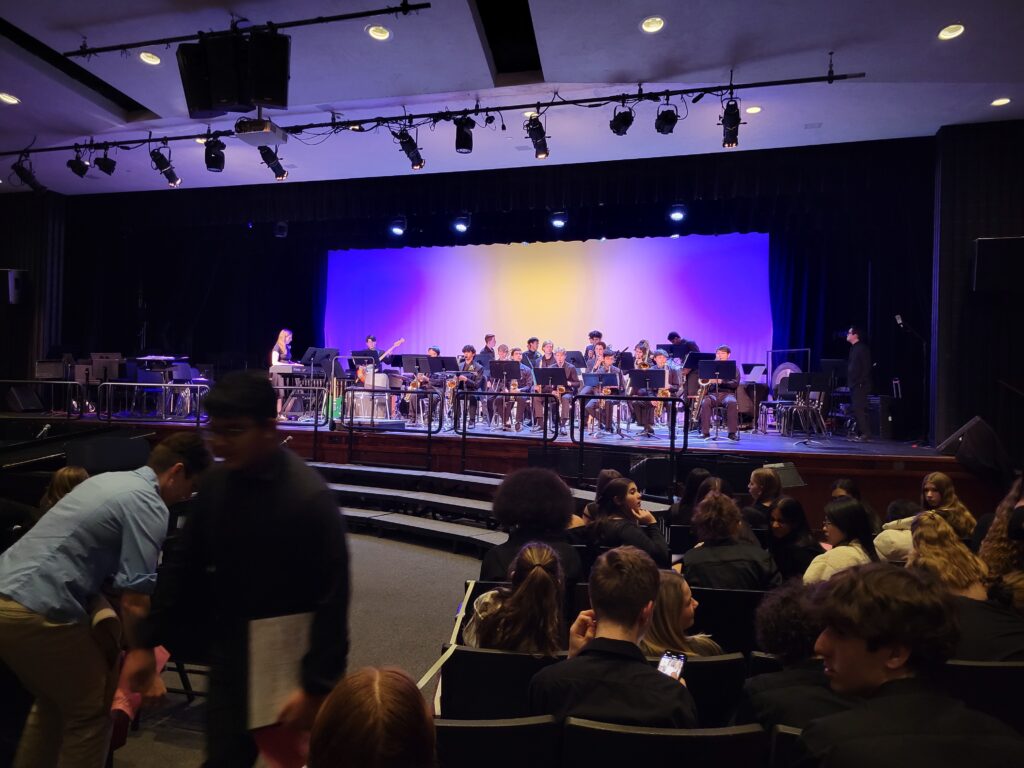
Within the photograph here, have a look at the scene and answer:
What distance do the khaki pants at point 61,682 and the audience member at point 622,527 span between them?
2.22 meters

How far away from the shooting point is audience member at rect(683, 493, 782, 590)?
10.8 ft

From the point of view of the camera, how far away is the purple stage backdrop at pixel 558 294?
42.2ft

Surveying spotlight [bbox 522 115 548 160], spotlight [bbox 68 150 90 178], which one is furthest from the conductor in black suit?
spotlight [bbox 68 150 90 178]

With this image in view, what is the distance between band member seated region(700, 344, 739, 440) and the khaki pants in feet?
26.6

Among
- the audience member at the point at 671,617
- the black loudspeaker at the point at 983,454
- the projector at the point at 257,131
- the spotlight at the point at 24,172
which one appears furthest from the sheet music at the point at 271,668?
the spotlight at the point at 24,172

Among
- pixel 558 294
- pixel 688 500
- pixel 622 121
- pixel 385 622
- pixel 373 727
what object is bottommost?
pixel 385 622

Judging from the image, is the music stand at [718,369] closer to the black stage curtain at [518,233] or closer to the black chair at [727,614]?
the black stage curtain at [518,233]

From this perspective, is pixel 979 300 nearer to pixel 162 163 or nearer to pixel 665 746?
pixel 665 746

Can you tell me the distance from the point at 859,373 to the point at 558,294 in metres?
5.96

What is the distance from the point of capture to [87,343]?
14062mm

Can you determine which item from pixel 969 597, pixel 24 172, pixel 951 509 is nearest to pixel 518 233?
pixel 24 172

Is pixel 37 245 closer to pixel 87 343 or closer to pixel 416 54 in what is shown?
pixel 87 343

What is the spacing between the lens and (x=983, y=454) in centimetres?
762

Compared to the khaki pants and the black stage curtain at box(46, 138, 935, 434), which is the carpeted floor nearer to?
the khaki pants
